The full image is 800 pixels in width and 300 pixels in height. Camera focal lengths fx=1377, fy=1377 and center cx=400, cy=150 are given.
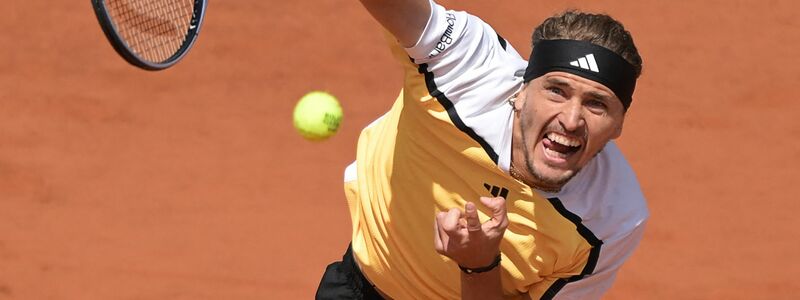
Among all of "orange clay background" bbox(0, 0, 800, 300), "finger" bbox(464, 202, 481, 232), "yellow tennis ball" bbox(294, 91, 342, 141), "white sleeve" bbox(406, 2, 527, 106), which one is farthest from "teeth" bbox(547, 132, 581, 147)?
"orange clay background" bbox(0, 0, 800, 300)

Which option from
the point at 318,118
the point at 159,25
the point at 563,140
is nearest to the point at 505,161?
the point at 563,140

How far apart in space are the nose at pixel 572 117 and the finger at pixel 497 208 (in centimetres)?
29

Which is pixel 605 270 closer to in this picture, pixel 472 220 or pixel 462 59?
pixel 472 220

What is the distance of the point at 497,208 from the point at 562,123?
0.33 metres

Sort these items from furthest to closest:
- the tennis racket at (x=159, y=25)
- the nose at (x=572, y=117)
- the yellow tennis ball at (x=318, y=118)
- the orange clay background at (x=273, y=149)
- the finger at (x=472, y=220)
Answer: the orange clay background at (x=273, y=149) → the yellow tennis ball at (x=318, y=118) → the tennis racket at (x=159, y=25) → the nose at (x=572, y=117) → the finger at (x=472, y=220)

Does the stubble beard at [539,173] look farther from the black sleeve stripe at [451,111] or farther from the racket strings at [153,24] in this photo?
the racket strings at [153,24]

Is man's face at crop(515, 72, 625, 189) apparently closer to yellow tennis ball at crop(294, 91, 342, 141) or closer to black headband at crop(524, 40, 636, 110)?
black headband at crop(524, 40, 636, 110)

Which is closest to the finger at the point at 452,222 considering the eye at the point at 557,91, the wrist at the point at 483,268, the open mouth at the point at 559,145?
the wrist at the point at 483,268

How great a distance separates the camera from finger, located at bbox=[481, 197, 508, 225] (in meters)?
3.79

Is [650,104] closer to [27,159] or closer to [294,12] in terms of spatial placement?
[294,12]

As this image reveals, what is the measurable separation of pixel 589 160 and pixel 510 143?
0.24m

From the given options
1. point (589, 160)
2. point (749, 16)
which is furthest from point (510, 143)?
point (749, 16)

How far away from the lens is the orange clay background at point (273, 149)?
695cm

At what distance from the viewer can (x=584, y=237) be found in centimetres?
413
